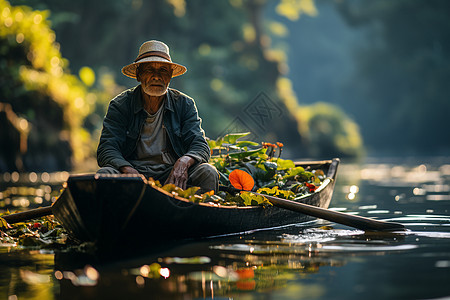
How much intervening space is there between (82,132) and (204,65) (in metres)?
12.1

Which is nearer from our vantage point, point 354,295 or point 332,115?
point 354,295

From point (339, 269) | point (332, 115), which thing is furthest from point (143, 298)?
point (332, 115)

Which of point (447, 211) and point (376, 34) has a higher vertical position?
point (376, 34)

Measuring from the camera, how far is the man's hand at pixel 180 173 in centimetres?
483

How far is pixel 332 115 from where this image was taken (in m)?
32.3

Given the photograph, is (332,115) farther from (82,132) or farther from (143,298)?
(143,298)

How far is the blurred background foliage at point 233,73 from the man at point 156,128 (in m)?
7.20

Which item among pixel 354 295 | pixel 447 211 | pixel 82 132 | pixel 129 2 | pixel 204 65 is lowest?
pixel 354 295

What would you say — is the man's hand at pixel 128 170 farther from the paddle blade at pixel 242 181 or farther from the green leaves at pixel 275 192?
the green leaves at pixel 275 192

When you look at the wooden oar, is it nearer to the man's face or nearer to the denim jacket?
the denim jacket

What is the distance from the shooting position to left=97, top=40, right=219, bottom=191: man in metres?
5.08

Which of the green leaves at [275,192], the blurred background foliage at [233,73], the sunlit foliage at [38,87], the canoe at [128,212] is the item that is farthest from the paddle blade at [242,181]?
the sunlit foliage at [38,87]

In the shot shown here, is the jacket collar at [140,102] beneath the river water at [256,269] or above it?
above

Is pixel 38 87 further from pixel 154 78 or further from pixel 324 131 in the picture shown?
pixel 324 131
